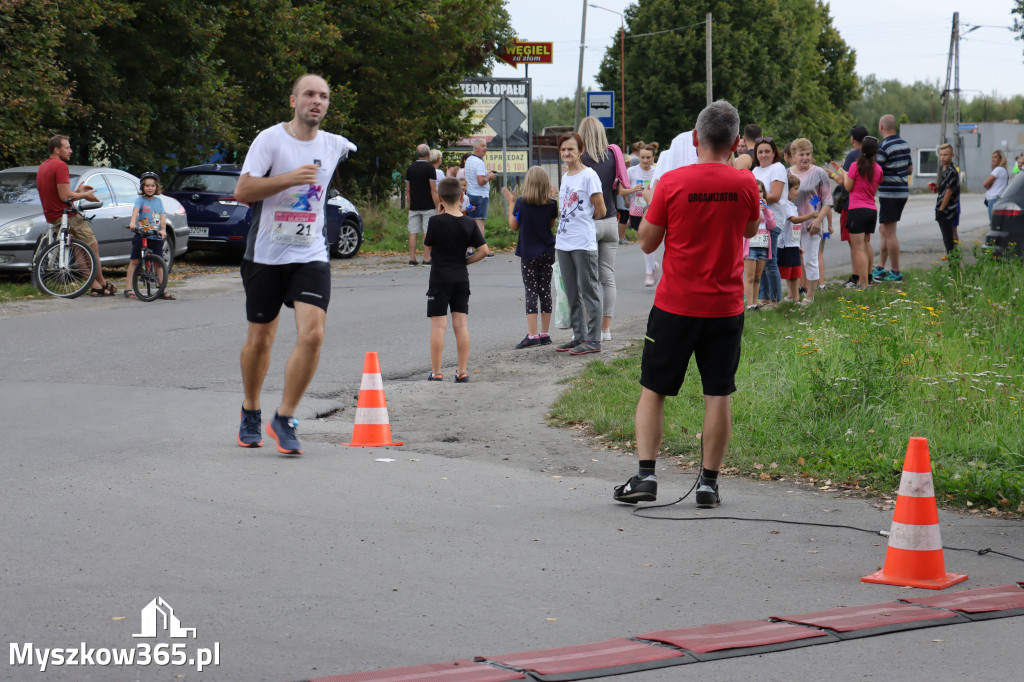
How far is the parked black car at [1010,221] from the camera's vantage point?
528 inches

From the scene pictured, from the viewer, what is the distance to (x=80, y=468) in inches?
263

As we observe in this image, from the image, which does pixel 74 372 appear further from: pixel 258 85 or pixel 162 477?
pixel 258 85

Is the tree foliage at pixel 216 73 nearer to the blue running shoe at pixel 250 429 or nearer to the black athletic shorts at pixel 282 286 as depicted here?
the blue running shoe at pixel 250 429

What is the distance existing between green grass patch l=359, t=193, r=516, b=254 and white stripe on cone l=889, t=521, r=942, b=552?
19929 mm

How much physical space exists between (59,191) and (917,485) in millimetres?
13032

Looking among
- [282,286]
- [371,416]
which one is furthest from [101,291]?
[282,286]

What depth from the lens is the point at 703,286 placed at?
5973mm

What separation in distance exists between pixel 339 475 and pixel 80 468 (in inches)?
56.5

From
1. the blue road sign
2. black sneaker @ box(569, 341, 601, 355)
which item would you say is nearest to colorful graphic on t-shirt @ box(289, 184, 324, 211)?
black sneaker @ box(569, 341, 601, 355)

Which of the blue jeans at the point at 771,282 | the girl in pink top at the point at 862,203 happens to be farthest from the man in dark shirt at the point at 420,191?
the blue jeans at the point at 771,282

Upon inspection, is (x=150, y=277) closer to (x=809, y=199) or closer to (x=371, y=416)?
(x=809, y=199)

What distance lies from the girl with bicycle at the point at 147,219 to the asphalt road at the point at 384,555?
292 inches

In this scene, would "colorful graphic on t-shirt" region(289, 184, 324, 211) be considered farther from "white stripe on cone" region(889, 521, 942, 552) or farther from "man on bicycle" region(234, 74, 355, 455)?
"white stripe on cone" region(889, 521, 942, 552)

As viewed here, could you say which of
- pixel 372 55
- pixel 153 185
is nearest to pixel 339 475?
pixel 153 185
